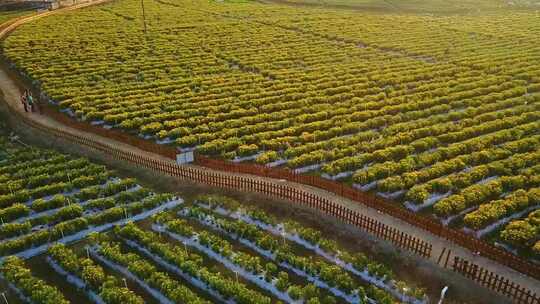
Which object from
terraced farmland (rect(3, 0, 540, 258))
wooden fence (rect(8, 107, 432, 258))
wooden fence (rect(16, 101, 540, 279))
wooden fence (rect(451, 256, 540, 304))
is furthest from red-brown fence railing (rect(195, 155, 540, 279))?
terraced farmland (rect(3, 0, 540, 258))

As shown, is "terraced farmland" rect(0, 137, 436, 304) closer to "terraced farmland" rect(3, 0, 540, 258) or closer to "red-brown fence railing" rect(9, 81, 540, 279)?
"red-brown fence railing" rect(9, 81, 540, 279)

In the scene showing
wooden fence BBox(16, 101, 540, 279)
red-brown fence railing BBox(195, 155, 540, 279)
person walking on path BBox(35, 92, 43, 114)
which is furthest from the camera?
person walking on path BBox(35, 92, 43, 114)

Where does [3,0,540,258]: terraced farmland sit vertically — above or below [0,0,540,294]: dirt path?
above

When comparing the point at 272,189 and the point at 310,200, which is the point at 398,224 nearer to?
the point at 310,200

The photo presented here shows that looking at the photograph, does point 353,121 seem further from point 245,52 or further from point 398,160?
point 245,52

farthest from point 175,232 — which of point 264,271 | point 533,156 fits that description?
point 533,156

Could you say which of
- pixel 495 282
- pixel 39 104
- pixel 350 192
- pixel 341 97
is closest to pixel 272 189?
pixel 350 192
